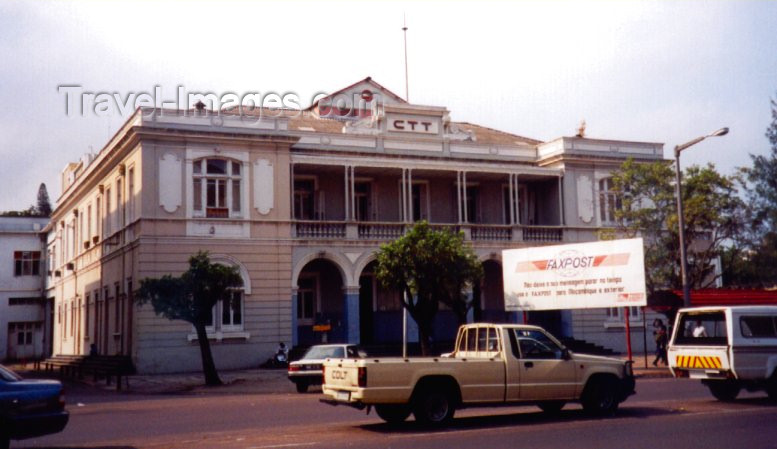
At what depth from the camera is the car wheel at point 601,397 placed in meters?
15.6

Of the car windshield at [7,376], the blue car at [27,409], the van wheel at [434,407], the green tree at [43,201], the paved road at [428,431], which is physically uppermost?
the green tree at [43,201]

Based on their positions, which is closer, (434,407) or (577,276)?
(434,407)

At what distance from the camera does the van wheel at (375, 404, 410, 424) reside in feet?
47.3

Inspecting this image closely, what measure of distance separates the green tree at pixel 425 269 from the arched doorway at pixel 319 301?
8.27 meters

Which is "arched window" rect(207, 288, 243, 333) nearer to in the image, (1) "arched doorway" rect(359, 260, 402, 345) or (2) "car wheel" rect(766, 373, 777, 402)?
(1) "arched doorway" rect(359, 260, 402, 345)

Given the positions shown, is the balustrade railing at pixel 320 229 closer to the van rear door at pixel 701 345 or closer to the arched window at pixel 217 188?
the arched window at pixel 217 188

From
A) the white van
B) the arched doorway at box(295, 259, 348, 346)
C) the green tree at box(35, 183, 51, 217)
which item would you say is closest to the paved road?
the white van

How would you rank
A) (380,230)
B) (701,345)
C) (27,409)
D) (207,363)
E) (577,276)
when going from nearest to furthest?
(27,409) < (701,345) < (207,363) < (577,276) < (380,230)

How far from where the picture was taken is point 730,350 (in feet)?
55.9

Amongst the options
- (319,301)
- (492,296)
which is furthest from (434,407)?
(492,296)

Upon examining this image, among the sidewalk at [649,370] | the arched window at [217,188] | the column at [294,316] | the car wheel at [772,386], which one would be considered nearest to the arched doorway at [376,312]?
the column at [294,316]

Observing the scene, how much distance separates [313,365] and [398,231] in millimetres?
14283

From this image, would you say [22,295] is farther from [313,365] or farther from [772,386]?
[772,386]

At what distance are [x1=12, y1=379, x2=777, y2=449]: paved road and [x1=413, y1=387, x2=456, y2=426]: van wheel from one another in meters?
0.26
